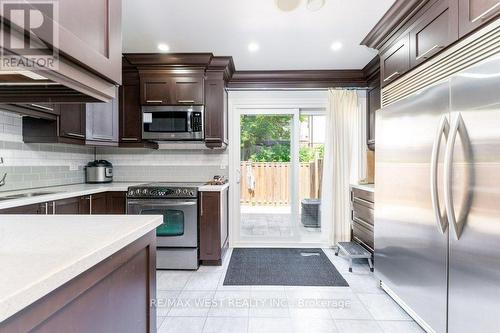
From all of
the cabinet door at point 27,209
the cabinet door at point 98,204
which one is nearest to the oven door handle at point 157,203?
the cabinet door at point 98,204

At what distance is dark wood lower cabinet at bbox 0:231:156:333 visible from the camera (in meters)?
0.63

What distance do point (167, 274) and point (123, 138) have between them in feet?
5.78

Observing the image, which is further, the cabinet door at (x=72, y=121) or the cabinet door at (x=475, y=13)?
the cabinet door at (x=72, y=121)

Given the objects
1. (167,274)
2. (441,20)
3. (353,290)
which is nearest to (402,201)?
(353,290)

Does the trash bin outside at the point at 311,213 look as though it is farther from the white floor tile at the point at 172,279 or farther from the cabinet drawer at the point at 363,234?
the white floor tile at the point at 172,279

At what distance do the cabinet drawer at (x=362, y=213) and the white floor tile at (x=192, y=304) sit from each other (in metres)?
1.82

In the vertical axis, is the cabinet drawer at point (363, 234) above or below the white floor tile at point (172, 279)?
above

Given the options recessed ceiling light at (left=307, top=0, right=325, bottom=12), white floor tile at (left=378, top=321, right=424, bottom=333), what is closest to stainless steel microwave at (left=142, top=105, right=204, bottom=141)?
recessed ceiling light at (left=307, top=0, right=325, bottom=12)

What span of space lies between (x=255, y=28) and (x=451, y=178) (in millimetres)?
2058

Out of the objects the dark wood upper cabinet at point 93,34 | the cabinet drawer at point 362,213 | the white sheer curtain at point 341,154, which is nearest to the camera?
the dark wood upper cabinet at point 93,34

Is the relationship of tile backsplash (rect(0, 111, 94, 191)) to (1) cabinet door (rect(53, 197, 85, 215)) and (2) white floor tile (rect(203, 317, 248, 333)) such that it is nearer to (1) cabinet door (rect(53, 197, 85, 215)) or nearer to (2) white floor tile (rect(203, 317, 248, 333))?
(1) cabinet door (rect(53, 197, 85, 215))

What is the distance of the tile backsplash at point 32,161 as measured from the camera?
2.60 m

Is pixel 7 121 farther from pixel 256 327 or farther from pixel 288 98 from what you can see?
pixel 288 98

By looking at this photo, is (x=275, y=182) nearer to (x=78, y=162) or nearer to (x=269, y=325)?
(x=269, y=325)
